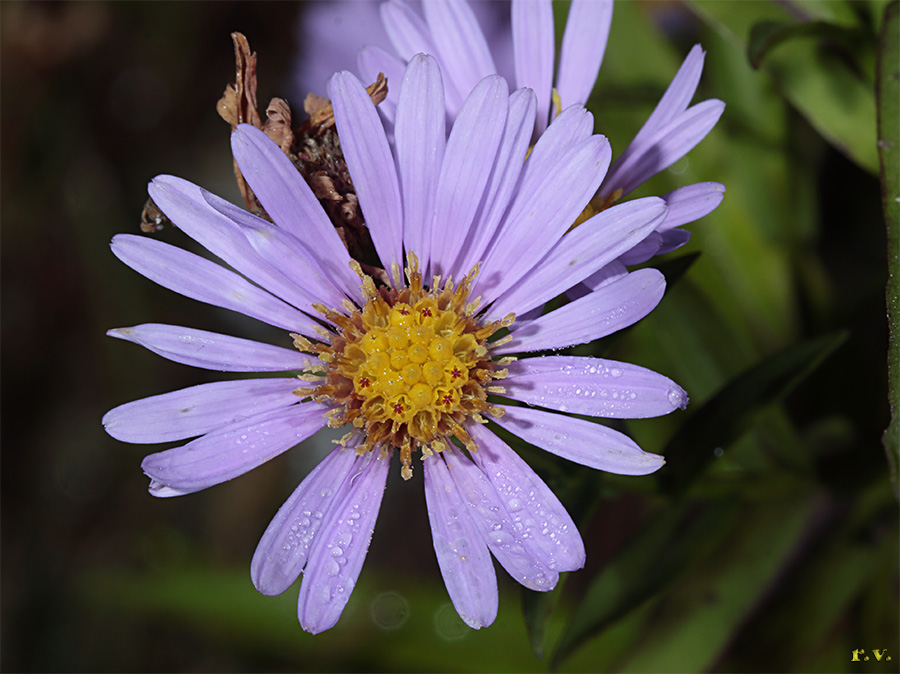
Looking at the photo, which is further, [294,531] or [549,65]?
[549,65]

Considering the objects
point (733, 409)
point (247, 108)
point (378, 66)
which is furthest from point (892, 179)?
point (247, 108)

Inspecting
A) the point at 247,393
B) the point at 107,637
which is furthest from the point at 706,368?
the point at 107,637

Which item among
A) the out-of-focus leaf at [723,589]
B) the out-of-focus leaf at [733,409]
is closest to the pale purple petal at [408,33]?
the out-of-focus leaf at [733,409]

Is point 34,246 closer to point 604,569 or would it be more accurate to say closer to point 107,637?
point 107,637

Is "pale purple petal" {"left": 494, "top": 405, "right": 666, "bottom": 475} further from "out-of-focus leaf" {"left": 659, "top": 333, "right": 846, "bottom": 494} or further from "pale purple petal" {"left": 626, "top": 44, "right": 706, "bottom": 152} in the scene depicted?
"pale purple petal" {"left": 626, "top": 44, "right": 706, "bottom": 152}

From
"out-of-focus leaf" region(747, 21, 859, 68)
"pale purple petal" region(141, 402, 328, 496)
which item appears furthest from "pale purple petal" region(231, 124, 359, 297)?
"out-of-focus leaf" region(747, 21, 859, 68)

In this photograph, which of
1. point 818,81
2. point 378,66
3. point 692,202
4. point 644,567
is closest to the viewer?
point 692,202

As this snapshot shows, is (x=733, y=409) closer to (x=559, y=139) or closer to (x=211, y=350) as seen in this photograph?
(x=559, y=139)
